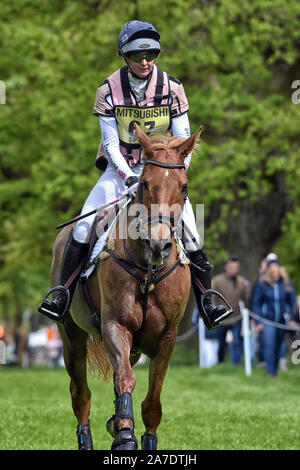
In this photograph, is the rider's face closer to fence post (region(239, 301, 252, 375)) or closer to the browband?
the browband

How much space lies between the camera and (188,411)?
12336 millimetres

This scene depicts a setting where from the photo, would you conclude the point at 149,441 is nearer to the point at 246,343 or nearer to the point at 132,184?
the point at 132,184

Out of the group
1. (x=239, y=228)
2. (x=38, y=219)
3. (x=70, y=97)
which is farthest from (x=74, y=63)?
(x=239, y=228)

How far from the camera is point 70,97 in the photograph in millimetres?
24766

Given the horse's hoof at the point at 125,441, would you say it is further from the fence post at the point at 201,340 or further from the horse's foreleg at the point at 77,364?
the fence post at the point at 201,340

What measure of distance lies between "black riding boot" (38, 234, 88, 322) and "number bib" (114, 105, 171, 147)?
1146 mm

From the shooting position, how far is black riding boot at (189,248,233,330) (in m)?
8.07

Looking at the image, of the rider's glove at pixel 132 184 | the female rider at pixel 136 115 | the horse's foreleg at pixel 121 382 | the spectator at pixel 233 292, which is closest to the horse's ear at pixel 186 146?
the rider's glove at pixel 132 184

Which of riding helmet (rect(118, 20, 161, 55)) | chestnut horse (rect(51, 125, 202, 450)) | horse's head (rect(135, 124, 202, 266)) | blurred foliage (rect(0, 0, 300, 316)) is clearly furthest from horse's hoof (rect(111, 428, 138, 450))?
blurred foliage (rect(0, 0, 300, 316))

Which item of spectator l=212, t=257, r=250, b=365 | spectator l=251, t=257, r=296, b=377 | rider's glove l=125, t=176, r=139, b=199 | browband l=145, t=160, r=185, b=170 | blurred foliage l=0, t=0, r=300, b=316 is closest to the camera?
browband l=145, t=160, r=185, b=170

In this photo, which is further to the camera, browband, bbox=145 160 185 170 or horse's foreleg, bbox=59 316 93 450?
horse's foreleg, bbox=59 316 93 450

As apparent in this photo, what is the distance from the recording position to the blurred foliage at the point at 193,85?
23578 mm

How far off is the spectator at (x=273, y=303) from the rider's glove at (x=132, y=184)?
34.5ft
